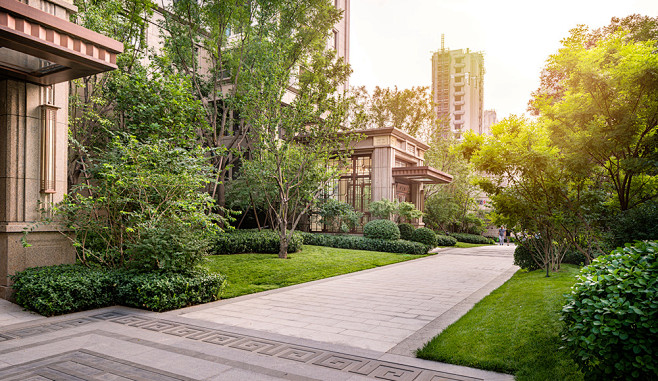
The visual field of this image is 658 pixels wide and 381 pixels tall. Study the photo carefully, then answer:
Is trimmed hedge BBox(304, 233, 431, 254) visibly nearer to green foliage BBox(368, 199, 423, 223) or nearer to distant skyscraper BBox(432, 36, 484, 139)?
green foliage BBox(368, 199, 423, 223)

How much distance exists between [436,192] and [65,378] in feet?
96.6

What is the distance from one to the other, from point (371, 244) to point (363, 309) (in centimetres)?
1205

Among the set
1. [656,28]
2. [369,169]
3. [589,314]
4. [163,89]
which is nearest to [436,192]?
[369,169]

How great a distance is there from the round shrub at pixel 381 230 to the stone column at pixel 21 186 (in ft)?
46.7

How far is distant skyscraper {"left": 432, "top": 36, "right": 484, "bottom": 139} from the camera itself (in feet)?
308

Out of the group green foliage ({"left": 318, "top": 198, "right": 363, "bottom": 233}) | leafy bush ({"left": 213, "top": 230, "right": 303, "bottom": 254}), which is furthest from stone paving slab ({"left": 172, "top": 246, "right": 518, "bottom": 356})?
green foliage ({"left": 318, "top": 198, "right": 363, "bottom": 233})

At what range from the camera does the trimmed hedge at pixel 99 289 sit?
6.76 metres

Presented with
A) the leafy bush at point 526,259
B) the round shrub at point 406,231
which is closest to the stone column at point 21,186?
the leafy bush at point 526,259

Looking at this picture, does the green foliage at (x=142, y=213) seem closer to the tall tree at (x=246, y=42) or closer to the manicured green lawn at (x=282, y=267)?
the manicured green lawn at (x=282, y=267)

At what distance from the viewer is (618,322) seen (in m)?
3.45

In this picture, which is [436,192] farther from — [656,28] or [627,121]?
[627,121]

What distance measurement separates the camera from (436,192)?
31.5m

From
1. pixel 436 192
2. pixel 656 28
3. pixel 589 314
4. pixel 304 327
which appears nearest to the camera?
pixel 589 314

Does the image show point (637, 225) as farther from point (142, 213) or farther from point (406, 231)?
point (406, 231)
